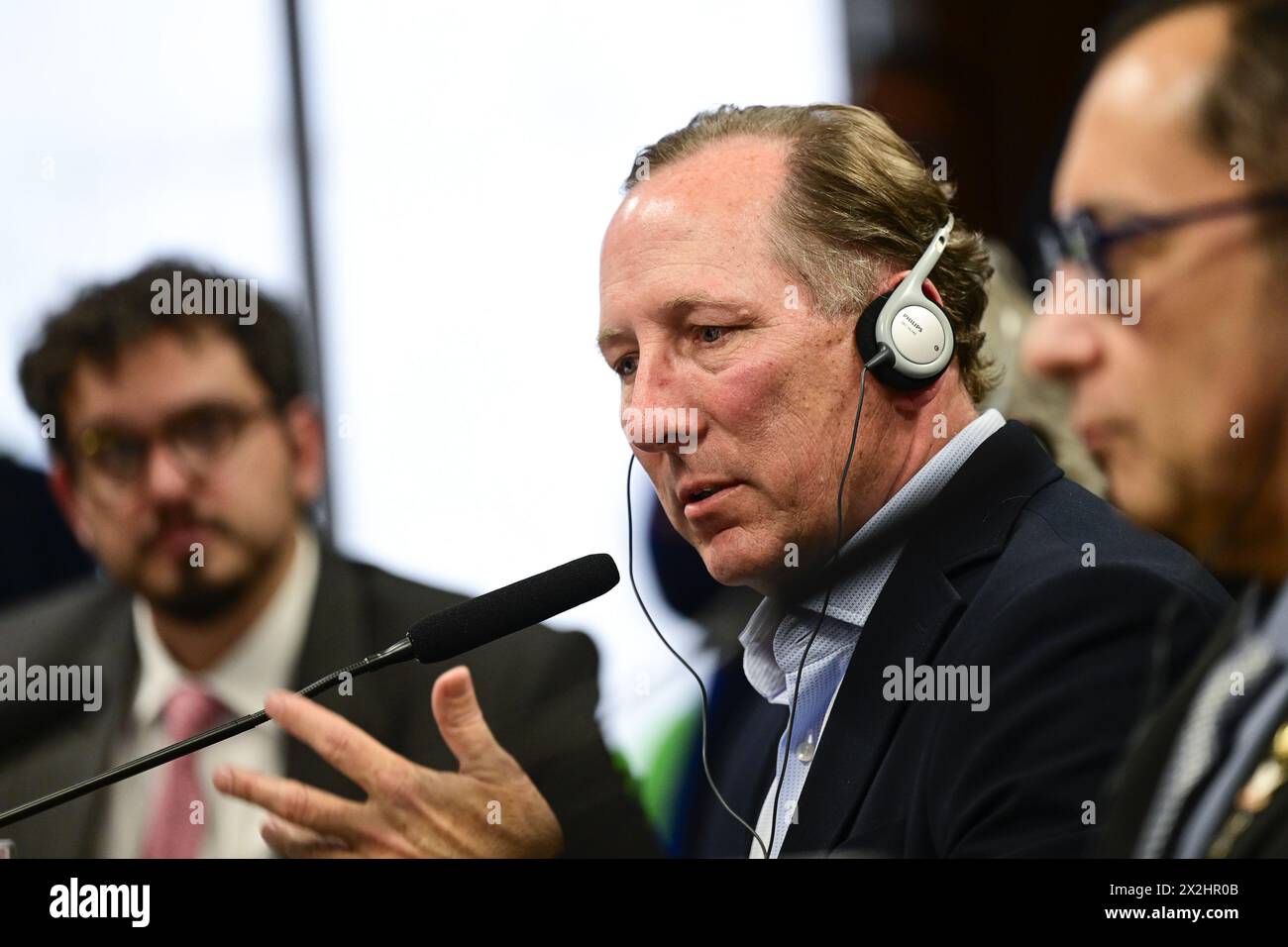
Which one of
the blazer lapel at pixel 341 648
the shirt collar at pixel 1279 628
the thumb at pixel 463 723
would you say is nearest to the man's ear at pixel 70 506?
the blazer lapel at pixel 341 648

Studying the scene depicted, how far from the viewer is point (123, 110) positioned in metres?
2.26

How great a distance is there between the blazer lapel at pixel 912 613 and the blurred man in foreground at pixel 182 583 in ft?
1.69

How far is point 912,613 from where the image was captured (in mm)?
1781

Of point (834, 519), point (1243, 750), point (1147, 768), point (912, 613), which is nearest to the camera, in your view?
point (1243, 750)

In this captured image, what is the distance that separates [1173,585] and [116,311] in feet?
5.17

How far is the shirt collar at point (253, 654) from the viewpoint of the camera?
2.17m

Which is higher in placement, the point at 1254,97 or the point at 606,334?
the point at 1254,97

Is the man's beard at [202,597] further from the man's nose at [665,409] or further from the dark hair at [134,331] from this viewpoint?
the man's nose at [665,409]

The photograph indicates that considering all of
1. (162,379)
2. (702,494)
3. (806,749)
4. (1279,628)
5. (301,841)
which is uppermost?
(162,379)

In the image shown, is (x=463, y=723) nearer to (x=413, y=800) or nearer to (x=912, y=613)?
(x=413, y=800)

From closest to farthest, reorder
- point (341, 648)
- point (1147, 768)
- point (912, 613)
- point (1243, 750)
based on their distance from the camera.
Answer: point (1243, 750), point (1147, 768), point (912, 613), point (341, 648)

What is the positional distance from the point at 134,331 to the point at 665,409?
0.87 metres

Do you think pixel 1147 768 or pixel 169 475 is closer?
pixel 1147 768

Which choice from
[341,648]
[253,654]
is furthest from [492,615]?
[253,654]
